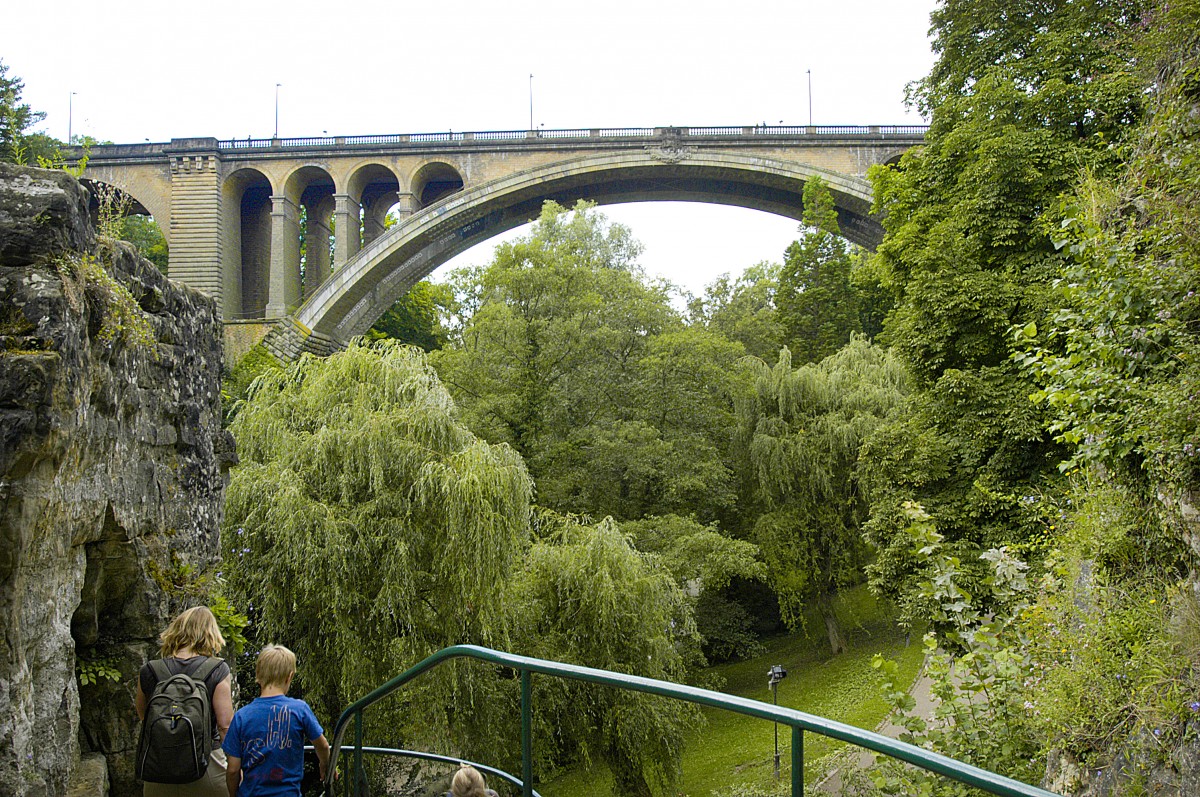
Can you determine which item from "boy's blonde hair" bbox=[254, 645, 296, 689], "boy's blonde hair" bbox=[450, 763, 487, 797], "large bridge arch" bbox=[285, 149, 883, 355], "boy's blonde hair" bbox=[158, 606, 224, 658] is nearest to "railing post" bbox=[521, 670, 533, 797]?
"boy's blonde hair" bbox=[450, 763, 487, 797]

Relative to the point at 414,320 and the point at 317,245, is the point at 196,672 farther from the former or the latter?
the point at 414,320

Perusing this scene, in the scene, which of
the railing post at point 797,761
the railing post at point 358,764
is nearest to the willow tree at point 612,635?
the railing post at point 358,764

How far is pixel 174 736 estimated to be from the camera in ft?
10.2

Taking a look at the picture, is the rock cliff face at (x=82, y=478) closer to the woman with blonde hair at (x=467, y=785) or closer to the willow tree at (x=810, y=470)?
the woman with blonde hair at (x=467, y=785)

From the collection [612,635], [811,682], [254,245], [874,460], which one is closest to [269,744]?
[612,635]

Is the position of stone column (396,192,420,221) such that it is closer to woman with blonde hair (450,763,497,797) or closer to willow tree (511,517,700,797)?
willow tree (511,517,700,797)

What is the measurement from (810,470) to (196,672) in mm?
15775

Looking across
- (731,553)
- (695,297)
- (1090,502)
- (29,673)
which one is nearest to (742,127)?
(695,297)

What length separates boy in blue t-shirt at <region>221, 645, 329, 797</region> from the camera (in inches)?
121

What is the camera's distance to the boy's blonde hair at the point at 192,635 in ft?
10.8

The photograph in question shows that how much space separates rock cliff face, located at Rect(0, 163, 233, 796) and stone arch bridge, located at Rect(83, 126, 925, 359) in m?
20.4

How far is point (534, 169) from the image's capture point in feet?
86.3

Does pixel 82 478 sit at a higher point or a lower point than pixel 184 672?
higher

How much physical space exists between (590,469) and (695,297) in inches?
452
